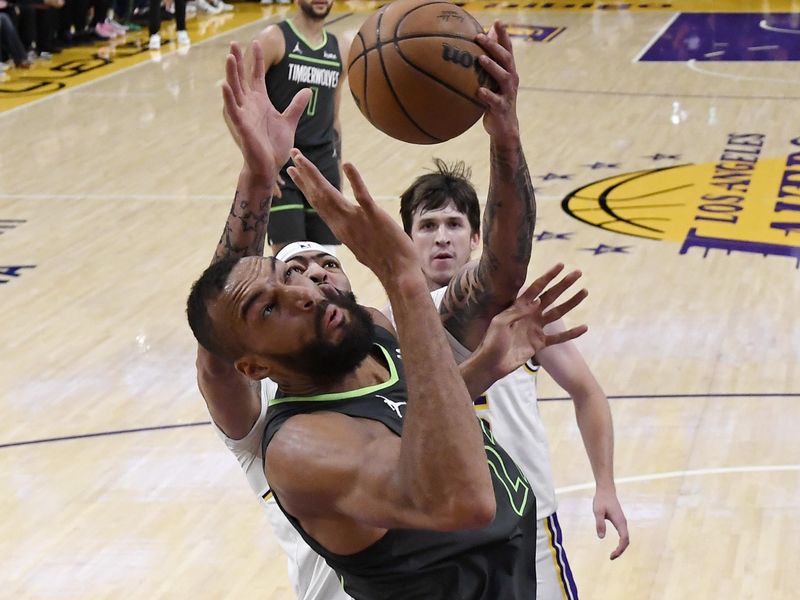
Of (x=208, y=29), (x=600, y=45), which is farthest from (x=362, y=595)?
(x=208, y=29)

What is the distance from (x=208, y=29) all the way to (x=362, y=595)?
56.5 feet

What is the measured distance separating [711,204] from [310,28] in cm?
394

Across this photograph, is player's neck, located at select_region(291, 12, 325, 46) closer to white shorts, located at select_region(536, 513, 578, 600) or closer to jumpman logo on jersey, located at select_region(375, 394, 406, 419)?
white shorts, located at select_region(536, 513, 578, 600)

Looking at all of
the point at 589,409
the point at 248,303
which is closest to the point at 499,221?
the point at 248,303

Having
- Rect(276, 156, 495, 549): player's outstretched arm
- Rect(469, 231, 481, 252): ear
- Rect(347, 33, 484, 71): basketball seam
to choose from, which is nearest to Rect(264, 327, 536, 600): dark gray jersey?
Rect(276, 156, 495, 549): player's outstretched arm

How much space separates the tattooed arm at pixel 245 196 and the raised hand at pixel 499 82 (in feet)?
1.72

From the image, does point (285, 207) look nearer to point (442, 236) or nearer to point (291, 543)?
point (442, 236)

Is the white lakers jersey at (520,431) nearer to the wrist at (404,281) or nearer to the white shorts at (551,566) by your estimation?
the white shorts at (551,566)

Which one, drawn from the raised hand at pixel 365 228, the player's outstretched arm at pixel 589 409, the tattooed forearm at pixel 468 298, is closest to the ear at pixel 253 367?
the raised hand at pixel 365 228

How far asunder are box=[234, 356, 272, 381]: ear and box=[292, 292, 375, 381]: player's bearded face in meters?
0.08

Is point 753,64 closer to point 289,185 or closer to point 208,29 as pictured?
point 208,29

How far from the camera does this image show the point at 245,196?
330 cm

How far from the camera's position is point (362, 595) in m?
2.88

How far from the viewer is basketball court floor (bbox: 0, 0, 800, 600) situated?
5332mm
